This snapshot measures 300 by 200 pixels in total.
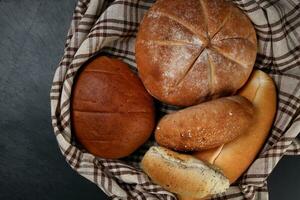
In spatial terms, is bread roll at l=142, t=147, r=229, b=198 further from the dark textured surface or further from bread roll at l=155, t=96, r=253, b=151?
the dark textured surface

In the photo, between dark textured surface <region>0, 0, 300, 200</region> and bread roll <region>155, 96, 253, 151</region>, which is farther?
dark textured surface <region>0, 0, 300, 200</region>

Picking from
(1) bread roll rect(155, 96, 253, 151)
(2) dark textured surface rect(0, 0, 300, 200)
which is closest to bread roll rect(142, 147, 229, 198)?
(1) bread roll rect(155, 96, 253, 151)

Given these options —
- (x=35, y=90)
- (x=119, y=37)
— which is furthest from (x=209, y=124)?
(x=35, y=90)

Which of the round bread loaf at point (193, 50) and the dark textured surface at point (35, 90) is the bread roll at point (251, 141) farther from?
the dark textured surface at point (35, 90)

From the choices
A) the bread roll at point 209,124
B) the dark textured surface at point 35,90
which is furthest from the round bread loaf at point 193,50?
the dark textured surface at point 35,90

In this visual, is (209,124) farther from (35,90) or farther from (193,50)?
(35,90)
